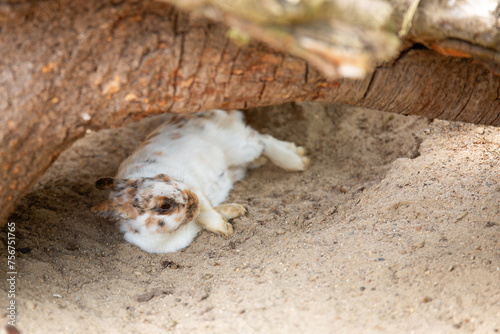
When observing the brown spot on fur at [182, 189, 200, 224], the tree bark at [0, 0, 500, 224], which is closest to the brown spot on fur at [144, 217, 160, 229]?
the brown spot on fur at [182, 189, 200, 224]

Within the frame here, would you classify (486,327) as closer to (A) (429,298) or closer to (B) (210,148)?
(A) (429,298)

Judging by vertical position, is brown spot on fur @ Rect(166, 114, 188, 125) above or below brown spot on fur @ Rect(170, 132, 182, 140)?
above

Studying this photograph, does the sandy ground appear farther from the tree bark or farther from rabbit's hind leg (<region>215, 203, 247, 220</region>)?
the tree bark

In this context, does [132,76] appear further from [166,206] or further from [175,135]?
[175,135]

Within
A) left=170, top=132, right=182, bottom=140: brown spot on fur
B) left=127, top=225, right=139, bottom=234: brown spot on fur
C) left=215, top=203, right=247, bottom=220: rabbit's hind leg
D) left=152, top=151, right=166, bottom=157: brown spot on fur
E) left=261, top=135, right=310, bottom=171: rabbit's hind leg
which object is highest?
left=261, top=135, right=310, bottom=171: rabbit's hind leg

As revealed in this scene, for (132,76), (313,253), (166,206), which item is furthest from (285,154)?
(132,76)

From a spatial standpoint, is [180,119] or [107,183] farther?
[180,119]
